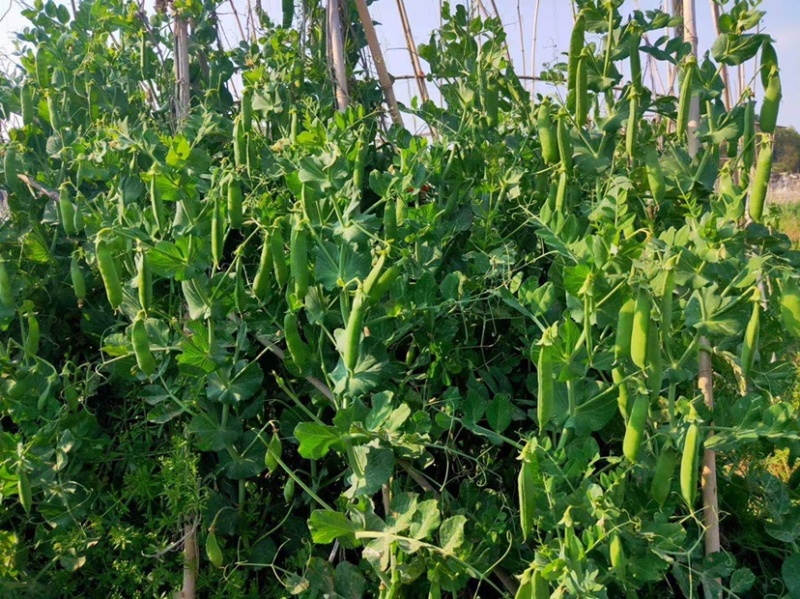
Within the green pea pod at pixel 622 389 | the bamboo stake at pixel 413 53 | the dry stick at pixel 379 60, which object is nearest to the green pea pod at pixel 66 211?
the dry stick at pixel 379 60

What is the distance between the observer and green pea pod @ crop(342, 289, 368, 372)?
4.71 ft

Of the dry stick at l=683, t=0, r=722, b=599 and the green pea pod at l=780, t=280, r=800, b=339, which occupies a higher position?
the green pea pod at l=780, t=280, r=800, b=339

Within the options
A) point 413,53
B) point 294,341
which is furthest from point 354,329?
point 413,53

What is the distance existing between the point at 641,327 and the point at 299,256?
0.67 meters

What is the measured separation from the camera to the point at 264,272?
1611 mm

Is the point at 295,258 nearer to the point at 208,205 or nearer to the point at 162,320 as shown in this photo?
the point at 208,205

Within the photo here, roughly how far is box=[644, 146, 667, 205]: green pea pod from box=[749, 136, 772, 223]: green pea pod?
178 mm

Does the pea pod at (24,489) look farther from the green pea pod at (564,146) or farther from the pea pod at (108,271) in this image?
the green pea pod at (564,146)

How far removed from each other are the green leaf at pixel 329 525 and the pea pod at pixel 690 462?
2.06ft

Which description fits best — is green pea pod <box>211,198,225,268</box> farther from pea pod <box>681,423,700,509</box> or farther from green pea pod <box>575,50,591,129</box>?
pea pod <box>681,423,700,509</box>

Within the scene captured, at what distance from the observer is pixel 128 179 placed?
1.97m

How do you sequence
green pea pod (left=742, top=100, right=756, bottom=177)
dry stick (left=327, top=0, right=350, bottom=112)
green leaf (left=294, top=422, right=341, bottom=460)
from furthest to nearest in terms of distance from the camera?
dry stick (left=327, top=0, right=350, bottom=112)
green pea pod (left=742, top=100, right=756, bottom=177)
green leaf (left=294, top=422, right=341, bottom=460)

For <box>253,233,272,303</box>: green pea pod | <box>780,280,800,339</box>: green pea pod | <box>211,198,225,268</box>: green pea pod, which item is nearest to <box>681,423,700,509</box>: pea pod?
<box>780,280,800,339</box>: green pea pod

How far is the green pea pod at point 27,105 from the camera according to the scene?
2283 mm
